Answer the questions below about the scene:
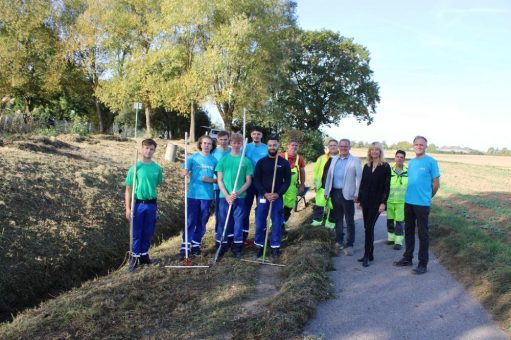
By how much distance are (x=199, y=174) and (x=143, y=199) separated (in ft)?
3.46

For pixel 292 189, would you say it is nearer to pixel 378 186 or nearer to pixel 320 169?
pixel 320 169

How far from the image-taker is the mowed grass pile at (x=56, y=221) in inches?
296

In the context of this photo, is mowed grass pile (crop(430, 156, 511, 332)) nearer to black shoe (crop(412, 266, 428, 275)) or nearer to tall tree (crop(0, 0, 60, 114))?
black shoe (crop(412, 266, 428, 275))

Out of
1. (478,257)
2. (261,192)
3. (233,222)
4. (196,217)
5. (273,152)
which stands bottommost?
(478,257)

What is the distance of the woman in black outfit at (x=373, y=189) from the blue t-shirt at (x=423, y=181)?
400mm

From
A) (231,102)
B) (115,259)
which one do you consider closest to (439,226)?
(115,259)

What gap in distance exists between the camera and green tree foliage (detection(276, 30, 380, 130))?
41688 mm

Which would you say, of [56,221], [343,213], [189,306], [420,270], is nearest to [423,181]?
[420,270]

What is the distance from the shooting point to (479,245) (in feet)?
24.6

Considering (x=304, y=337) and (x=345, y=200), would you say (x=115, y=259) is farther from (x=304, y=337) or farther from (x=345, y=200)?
(x=304, y=337)

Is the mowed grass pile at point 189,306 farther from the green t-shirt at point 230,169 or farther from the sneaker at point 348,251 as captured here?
the green t-shirt at point 230,169

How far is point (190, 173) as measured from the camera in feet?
24.6

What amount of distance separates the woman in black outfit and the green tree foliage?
34243mm

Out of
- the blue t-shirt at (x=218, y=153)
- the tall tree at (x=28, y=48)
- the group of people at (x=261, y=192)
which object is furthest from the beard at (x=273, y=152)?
the tall tree at (x=28, y=48)
